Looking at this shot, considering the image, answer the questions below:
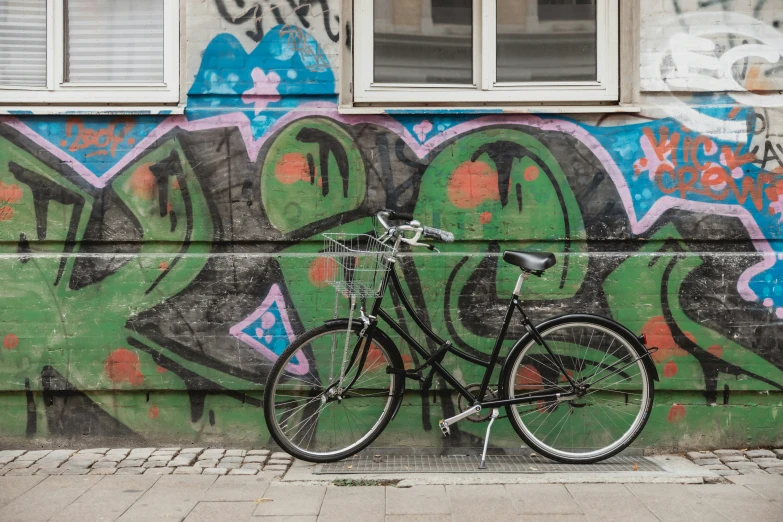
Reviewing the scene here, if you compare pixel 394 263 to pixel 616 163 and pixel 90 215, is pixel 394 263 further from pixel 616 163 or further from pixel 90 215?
pixel 90 215

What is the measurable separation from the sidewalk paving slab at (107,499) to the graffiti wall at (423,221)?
0.71 m

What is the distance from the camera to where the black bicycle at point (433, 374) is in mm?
4812

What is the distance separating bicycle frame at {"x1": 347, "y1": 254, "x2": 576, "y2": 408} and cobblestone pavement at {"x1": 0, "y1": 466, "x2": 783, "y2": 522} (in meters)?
0.57

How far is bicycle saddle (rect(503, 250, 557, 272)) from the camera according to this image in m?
4.73

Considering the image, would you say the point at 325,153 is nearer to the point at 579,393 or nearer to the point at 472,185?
the point at 472,185

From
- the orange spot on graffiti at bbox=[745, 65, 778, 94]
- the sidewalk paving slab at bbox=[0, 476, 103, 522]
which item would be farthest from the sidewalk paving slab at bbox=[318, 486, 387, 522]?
the orange spot on graffiti at bbox=[745, 65, 778, 94]

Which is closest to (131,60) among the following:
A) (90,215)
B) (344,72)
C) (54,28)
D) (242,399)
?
(54,28)

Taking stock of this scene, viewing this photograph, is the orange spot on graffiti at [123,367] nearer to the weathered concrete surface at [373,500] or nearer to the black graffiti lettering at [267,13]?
the weathered concrete surface at [373,500]

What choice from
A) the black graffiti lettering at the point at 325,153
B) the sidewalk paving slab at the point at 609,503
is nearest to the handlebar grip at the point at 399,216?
the black graffiti lettering at the point at 325,153

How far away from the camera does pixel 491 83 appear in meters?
5.42

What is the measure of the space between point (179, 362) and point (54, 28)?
240 centimetres

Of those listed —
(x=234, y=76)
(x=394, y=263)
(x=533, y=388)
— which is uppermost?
(x=234, y=76)

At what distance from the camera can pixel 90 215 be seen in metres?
5.32

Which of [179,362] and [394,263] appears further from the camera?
[179,362]
